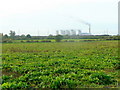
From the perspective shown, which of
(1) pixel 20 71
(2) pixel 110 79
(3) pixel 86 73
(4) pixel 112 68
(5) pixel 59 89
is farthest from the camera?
(4) pixel 112 68

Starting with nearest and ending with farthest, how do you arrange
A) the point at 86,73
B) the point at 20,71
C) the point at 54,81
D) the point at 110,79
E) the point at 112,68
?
the point at 54,81, the point at 110,79, the point at 86,73, the point at 20,71, the point at 112,68

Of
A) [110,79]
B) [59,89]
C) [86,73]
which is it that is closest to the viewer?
[59,89]

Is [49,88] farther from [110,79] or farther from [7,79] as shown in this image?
[110,79]

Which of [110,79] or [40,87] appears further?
[110,79]

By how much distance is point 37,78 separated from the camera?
6.76 metres

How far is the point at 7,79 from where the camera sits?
272 inches

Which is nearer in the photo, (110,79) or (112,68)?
(110,79)

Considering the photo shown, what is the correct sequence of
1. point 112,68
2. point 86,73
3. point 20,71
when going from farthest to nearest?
point 112,68
point 20,71
point 86,73

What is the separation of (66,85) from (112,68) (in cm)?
430

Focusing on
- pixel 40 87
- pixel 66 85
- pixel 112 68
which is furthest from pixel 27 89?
pixel 112 68

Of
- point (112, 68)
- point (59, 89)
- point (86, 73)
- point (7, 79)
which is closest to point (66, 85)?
point (59, 89)

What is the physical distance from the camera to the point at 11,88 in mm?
5793

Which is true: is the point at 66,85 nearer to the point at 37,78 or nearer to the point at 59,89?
the point at 59,89

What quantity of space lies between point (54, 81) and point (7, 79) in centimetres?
225
